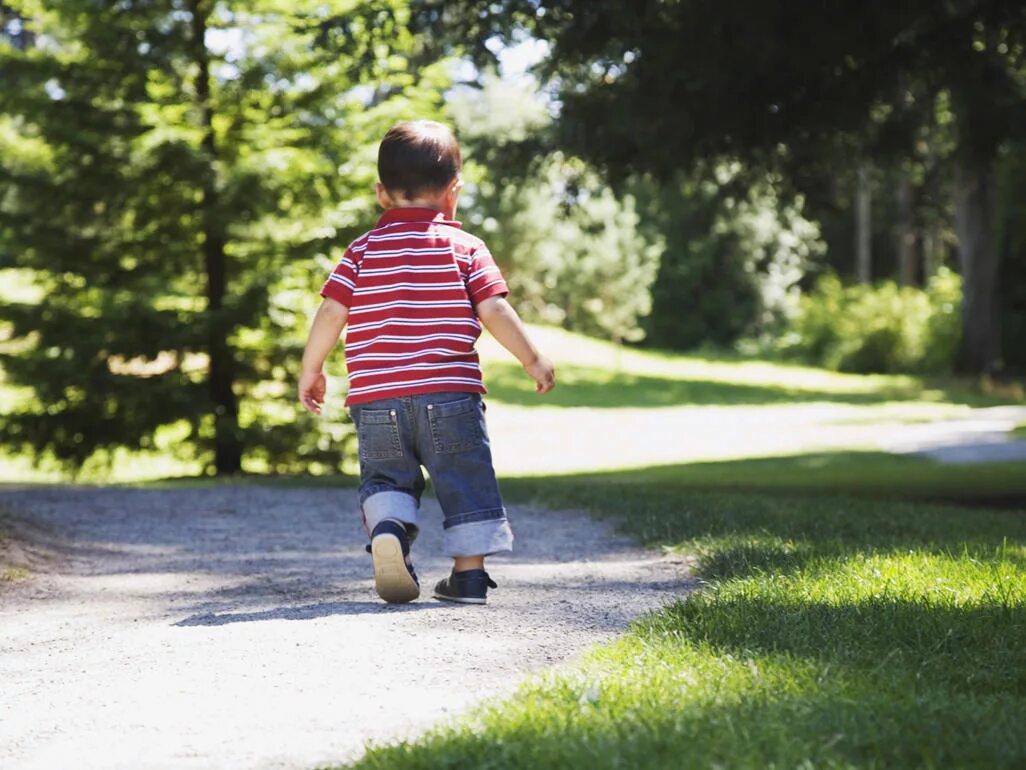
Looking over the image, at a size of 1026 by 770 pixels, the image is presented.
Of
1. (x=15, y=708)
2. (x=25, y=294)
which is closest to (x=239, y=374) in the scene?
(x=15, y=708)

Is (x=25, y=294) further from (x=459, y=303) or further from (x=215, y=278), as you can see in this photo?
(x=459, y=303)

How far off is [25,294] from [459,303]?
26.6 metres

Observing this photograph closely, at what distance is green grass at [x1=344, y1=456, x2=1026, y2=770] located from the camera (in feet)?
9.67

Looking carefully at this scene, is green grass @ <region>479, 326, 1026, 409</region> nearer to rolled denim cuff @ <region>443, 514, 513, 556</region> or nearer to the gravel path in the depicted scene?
the gravel path

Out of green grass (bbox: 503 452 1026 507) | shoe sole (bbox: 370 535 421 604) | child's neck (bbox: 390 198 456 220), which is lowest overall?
green grass (bbox: 503 452 1026 507)

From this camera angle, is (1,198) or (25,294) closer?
(1,198)

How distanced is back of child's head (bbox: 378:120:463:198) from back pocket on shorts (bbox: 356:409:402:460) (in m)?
0.85

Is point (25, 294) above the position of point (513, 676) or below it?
above

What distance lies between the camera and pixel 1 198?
45.8ft

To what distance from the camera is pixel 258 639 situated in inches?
170

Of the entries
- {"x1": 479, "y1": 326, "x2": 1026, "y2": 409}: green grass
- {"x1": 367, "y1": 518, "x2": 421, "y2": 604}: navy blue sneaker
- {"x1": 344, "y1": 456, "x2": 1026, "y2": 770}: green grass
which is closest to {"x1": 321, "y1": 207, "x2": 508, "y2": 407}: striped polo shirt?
{"x1": 367, "y1": 518, "x2": 421, "y2": 604}: navy blue sneaker

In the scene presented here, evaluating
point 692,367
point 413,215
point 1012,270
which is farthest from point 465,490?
point 692,367

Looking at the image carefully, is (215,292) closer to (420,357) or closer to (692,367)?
(420,357)

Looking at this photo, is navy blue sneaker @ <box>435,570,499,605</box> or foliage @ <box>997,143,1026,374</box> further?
foliage @ <box>997,143,1026,374</box>
